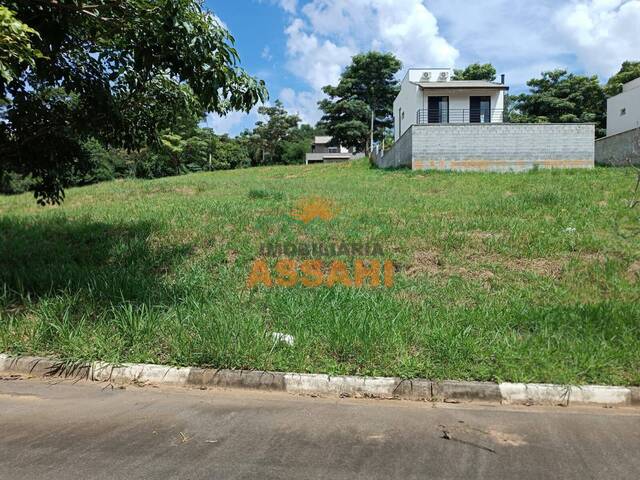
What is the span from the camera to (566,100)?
3291 cm

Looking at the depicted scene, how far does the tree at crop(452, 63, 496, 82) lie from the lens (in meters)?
36.2

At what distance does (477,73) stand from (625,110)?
41.0ft

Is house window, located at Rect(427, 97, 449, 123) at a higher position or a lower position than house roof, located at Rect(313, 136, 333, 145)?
lower

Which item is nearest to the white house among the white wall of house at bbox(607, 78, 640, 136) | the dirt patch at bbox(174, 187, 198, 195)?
the white wall of house at bbox(607, 78, 640, 136)

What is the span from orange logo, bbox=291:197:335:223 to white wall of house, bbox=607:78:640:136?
2267 cm

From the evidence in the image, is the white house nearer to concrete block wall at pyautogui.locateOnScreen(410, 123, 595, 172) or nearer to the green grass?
concrete block wall at pyautogui.locateOnScreen(410, 123, 595, 172)

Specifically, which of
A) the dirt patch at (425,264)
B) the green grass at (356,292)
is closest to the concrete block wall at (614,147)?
the green grass at (356,292)

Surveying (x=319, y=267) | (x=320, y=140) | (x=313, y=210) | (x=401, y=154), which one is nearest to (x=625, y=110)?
(x=401, y=154)

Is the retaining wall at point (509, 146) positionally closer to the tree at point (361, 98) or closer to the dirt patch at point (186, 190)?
the dirt patch at point (186, 190)

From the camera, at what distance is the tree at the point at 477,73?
36156 millimetres

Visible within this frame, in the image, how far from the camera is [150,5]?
180 inches

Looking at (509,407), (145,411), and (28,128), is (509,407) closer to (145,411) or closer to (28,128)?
(145,411)

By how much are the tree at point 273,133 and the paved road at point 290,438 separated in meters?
45.5

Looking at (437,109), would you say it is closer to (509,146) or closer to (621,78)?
(509,146)
